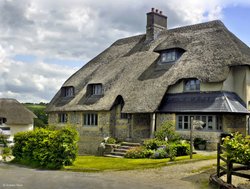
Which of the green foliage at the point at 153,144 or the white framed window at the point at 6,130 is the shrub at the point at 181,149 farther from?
the white framed window at the point at 6,130

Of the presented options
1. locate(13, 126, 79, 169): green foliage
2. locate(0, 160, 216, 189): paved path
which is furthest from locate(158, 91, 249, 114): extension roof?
locate(13, 126, 79, 169): green foliage

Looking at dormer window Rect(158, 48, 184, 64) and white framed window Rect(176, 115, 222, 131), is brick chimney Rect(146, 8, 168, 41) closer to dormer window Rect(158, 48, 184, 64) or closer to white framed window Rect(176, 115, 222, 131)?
dormer window Rect(158, 48, 184, 64)

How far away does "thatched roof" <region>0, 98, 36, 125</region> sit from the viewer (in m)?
53.0

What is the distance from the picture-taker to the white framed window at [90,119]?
120ft

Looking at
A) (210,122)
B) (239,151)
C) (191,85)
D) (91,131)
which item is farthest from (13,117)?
(239,151)

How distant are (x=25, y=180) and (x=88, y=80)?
24786 mm

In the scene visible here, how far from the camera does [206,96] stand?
95.6ft

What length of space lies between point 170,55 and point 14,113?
95.2 ft

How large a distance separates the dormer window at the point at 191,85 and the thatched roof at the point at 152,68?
3.01 ft

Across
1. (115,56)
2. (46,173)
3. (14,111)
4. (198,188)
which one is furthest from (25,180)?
(14,111)

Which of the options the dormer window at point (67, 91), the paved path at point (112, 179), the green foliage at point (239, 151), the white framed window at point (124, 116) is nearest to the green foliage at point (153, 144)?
the paved path at point (112, 179)

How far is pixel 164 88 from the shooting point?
30828 millimetres

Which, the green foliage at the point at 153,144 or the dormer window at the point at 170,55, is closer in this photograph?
the green foliage at the point at 153,144

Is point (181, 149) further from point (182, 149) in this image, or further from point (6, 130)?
point (6, 130)
